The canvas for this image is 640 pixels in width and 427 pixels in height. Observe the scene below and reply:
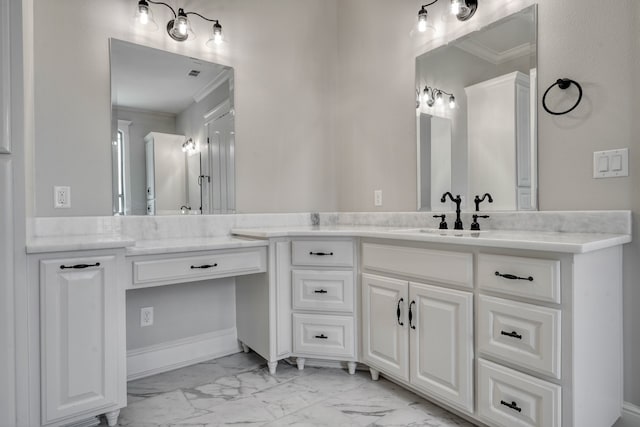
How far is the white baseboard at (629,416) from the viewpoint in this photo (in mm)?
1529

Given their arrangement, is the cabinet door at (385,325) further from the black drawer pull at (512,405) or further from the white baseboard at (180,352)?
the white baseboard at (180,352)

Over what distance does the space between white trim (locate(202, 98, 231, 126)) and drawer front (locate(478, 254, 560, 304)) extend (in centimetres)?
185

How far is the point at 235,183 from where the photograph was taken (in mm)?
2572

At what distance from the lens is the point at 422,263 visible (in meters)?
1.75

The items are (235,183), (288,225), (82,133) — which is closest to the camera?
(82,133)

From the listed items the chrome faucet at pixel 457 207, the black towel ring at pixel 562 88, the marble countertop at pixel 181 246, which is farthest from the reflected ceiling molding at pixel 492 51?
the marble countertop at pixel 181 246

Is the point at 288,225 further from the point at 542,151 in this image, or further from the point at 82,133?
the point at 542,151

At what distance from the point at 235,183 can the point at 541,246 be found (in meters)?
1.89

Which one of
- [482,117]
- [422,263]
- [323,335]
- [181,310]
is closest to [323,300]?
[323,335]

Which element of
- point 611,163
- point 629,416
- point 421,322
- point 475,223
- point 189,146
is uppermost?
point 189,146

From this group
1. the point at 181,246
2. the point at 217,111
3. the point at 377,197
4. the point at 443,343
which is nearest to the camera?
the point at 443,343

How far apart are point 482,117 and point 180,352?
2.30 metres

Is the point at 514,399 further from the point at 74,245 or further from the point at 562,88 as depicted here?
the point at 74,245

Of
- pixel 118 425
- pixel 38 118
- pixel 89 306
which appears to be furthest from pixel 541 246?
pixel 38 118
